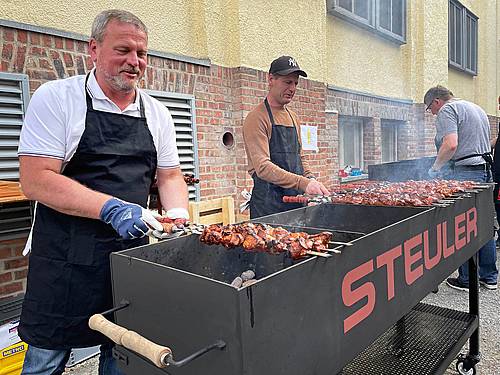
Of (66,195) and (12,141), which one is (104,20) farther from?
(12,141)

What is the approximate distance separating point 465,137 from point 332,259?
4021 mm

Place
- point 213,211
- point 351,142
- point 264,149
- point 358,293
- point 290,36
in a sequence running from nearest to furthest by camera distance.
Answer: point 358,293 < point 264,149 < point 213,211 < point 290,36 < point 351,142

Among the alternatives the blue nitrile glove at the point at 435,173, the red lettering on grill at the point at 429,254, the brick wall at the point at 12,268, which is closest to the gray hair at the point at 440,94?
the blue nitrile glove at the point at 435,173

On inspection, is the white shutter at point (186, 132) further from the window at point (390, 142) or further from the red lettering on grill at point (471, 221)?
the window at point (390, 142)

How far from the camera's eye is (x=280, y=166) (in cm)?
341

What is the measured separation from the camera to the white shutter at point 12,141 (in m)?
2.96

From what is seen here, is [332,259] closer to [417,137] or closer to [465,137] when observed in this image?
[465,137]

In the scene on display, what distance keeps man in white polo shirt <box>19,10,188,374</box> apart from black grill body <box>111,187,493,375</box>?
0.31m

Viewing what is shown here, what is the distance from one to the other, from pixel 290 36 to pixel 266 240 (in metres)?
4.57

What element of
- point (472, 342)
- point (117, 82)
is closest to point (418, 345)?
point (472, 342)

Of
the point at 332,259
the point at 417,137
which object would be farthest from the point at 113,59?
the point at 417,137

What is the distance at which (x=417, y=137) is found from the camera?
902 cm

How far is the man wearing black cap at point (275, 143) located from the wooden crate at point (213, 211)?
0.69 meters

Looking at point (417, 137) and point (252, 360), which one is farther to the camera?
point (417, 137)
